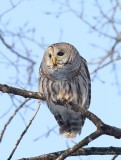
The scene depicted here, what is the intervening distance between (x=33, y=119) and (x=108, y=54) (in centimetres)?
435

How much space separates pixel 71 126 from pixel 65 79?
565 mm

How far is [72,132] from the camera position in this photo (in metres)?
4.91

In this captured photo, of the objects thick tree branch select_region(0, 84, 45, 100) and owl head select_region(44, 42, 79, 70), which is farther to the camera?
owl head select_region(44, 42, 79, 70)

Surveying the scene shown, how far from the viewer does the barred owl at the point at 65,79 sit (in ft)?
15.5

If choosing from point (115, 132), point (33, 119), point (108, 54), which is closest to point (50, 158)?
point (33, 119)

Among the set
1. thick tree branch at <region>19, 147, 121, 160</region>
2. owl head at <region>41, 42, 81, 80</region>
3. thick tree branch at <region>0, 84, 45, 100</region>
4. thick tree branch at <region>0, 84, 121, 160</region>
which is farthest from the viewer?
owl head at <region>41, 42, 81, 80</region>

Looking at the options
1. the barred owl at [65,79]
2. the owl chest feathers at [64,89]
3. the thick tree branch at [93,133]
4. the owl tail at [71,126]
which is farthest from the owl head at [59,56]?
the thick tree branch at [93,133]

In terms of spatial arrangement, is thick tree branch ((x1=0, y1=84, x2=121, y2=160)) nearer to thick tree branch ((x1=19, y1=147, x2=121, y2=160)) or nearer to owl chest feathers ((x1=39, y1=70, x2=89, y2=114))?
A: thick tree branch ((x1=19, y1=147, x2=121, y2=160))

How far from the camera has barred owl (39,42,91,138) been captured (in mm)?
4719

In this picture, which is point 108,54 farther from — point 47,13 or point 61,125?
point 61,125

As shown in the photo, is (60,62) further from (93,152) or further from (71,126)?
(93,152)

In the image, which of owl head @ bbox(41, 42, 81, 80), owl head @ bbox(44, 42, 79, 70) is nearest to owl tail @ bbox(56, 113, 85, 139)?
owl head @ bbox(41, 42, 81, 80)

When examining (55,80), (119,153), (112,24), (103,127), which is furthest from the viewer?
(112,24)

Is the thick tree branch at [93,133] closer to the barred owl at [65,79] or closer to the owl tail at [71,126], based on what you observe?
the barred owl at [65,79]
